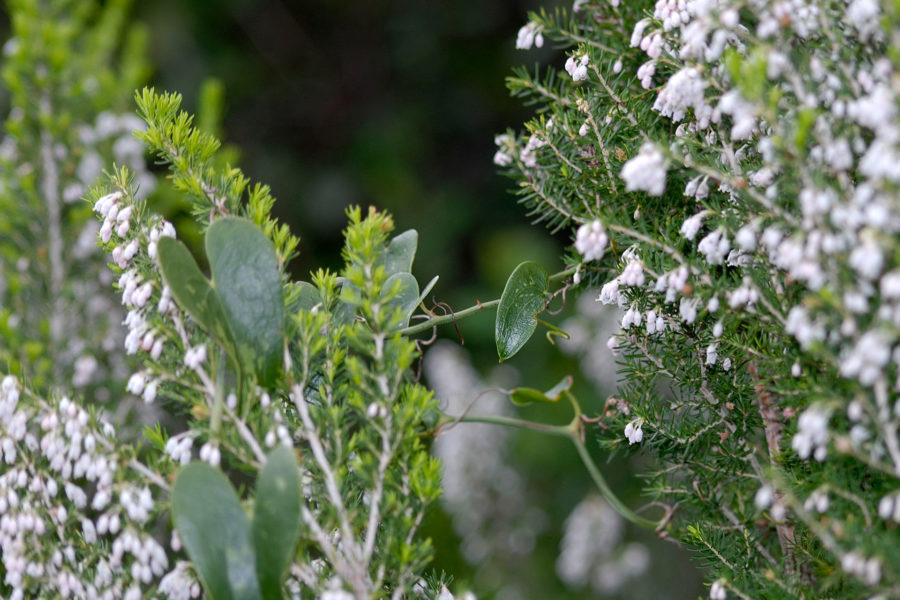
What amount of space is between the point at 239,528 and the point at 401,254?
0.85 ft

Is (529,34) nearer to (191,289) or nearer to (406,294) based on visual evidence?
(406,294)

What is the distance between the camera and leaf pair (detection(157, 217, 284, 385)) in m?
0.54

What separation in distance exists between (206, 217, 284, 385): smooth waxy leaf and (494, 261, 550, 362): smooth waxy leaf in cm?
18

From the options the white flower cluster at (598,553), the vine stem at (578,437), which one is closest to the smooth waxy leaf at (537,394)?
the vine stem at (578,437)

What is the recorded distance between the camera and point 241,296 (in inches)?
21.5

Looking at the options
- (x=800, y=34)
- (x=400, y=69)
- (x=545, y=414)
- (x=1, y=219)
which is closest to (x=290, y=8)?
(x=400, y=69)

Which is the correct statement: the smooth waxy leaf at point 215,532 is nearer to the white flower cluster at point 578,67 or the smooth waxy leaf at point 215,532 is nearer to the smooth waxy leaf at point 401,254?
the smooth waxy leaf at point 401,254

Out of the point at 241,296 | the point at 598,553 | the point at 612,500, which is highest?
the point at 241,296

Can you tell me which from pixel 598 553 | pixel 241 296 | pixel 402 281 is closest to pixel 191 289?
pixel 241 296

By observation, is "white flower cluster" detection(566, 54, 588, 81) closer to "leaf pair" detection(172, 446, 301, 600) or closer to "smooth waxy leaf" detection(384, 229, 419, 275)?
"smooth waxy leaf" detection(384, 229, 419, 275)

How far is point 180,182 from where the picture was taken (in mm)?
583

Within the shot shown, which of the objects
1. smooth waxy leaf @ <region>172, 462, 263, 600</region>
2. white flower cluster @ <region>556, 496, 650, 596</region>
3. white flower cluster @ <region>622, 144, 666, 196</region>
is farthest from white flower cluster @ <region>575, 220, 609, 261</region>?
white flower cluster @ <region>556, 496, 650, 596</region>

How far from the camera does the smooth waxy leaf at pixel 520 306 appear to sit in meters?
0.65

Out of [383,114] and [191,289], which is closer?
[191,289]
